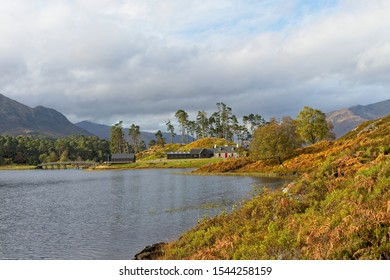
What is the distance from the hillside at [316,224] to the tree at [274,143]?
78.2 m

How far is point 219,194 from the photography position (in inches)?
2552

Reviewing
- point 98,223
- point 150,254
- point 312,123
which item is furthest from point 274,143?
point 150,254

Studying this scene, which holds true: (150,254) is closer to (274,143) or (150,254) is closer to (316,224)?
(316,224)

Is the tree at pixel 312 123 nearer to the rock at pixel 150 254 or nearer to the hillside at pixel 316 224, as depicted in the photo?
the hillside at pixel 316 224

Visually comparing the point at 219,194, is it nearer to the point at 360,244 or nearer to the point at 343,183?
the point at 343,183

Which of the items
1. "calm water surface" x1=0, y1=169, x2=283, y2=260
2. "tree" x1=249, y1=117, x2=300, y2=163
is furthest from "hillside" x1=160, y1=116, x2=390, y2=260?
"tree" x1=249, y1=117, x2=300, y2=163

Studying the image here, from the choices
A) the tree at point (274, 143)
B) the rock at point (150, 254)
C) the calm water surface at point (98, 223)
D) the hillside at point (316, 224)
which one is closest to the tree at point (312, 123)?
the tree at point (274, 143)

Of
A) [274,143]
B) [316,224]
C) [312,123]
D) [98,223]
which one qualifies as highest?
[312,123]

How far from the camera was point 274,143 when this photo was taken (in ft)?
368

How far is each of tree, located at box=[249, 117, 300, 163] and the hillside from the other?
7822cm

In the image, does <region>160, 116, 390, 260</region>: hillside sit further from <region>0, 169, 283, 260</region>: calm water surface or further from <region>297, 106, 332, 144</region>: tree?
<region>297, 106, 332, 144</region>: tree

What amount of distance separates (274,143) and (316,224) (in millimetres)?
95229

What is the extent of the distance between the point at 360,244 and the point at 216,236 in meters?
11.1

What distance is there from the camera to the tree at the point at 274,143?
112 metres
